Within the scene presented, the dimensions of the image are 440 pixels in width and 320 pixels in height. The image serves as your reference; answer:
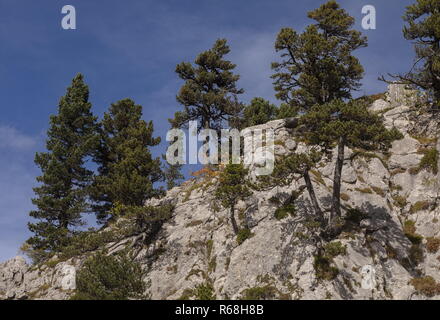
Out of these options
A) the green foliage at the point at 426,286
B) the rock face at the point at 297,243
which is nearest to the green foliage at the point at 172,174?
the rock face at the point at 297,243

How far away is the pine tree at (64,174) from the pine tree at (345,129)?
2439cm

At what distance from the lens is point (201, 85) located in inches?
1941

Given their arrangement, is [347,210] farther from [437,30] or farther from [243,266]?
[437,30]

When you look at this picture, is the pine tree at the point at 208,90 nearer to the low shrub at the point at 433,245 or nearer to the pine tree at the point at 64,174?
the pine tree at the point at 64,174

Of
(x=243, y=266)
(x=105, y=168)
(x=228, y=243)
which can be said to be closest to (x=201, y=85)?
(x=105, y=168)

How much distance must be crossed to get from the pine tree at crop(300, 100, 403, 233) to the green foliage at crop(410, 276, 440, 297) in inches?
229

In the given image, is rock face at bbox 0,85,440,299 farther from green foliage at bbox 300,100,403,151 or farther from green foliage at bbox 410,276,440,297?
green foliage at bbox 300,100,403,151

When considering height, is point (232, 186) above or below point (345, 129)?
below

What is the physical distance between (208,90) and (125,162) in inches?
654

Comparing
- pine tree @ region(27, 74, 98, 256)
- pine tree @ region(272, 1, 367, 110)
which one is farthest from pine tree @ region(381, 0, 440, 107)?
pine tree @ region(27, 74, 98, 256)

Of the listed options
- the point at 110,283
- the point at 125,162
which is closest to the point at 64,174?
the point at 125,162

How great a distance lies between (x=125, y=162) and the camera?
3709 centimetres

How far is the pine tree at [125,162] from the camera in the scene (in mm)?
36338

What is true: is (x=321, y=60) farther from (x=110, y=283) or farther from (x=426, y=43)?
(x=110, y=283)
